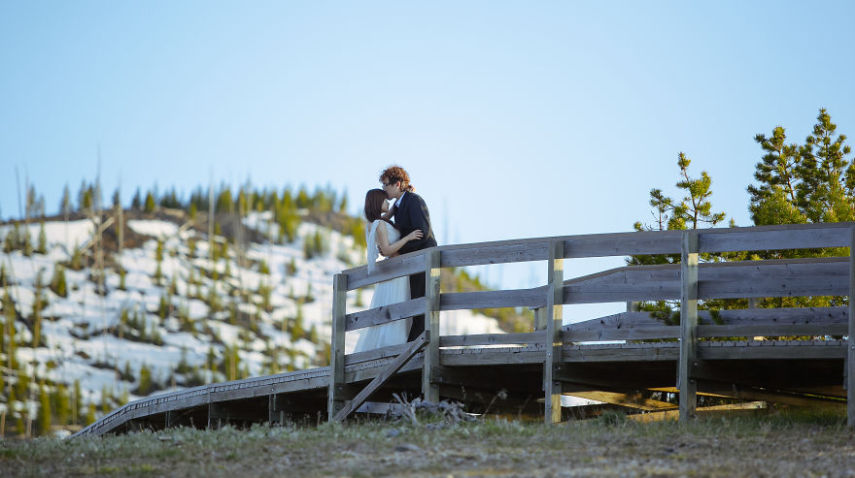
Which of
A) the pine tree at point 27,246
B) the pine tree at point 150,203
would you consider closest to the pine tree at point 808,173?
the pine tree at point 27,246

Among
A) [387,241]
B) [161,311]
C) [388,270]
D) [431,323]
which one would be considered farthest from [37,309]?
[431,323]

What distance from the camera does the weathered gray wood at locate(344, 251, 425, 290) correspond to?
36.7 feet

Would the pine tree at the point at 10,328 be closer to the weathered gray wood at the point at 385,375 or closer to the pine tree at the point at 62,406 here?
the pine tree at the point at 62,406

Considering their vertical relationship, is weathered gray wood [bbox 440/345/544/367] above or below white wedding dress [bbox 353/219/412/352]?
below

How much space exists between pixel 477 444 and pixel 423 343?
279cm

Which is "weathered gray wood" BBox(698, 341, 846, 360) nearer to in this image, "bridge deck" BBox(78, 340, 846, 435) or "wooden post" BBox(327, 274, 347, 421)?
"bridge deck" BBox(78, 340, 846, 435)

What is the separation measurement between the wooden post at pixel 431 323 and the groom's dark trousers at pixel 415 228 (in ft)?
1.75

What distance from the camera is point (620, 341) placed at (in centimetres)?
985

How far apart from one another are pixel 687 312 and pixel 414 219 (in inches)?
129

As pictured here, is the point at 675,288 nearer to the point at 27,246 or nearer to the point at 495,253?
the point at 495,253

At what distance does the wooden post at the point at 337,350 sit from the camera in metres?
12.2

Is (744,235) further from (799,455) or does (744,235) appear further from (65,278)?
(65,278)

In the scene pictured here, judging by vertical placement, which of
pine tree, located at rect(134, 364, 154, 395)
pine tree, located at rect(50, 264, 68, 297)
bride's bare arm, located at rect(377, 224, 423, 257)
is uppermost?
pine tree, located at rect(50, 264, 68, 297)

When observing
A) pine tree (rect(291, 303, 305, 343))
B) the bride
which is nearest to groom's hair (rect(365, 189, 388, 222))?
the bride
